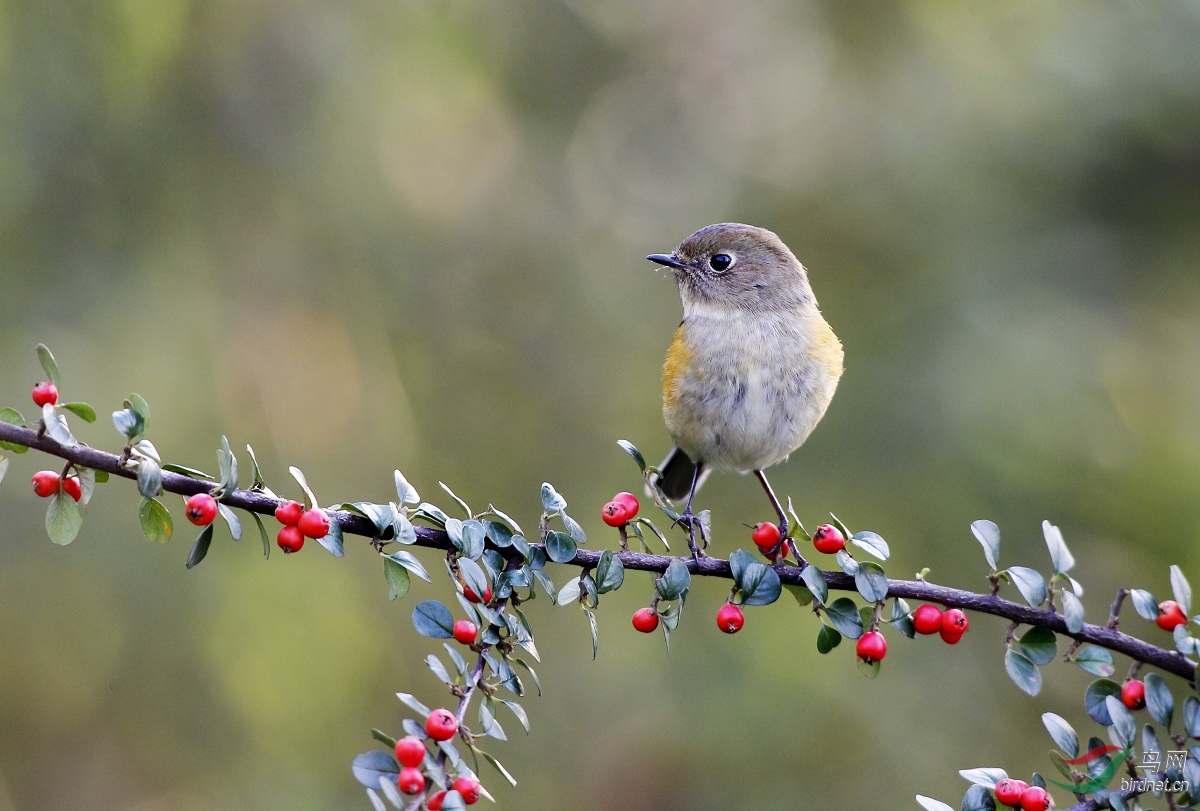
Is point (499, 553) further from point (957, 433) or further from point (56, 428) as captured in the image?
point (957, 433)

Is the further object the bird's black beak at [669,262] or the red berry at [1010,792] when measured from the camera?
the bird's black beak at [669,262]

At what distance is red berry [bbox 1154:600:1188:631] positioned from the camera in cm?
220

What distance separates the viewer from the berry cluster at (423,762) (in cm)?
170

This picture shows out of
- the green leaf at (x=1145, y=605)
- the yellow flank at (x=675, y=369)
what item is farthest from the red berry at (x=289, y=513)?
the yellow flank at (x=675, y=369)

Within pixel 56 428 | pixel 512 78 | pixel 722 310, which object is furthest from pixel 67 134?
pixel 56 428

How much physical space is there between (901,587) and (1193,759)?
→ 1.98ft

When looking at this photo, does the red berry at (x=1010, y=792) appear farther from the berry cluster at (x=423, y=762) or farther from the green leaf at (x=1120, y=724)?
the berry cluster at (x=423, y=762)

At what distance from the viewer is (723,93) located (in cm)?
682

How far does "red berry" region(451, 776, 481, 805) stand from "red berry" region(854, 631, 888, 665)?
2.84 feet

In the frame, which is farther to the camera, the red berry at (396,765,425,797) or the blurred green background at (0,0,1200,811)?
the blurred green background at (0,0,1200,811)

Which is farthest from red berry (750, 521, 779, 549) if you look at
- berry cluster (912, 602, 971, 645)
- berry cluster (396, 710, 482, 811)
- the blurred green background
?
the blurred green background

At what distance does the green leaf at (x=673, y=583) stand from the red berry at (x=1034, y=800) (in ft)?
2.45

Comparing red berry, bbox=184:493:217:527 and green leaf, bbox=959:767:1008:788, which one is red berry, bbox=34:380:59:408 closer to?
red berry, bbox=184:493:217:527

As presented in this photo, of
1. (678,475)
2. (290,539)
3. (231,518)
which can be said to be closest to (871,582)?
(290,539)
